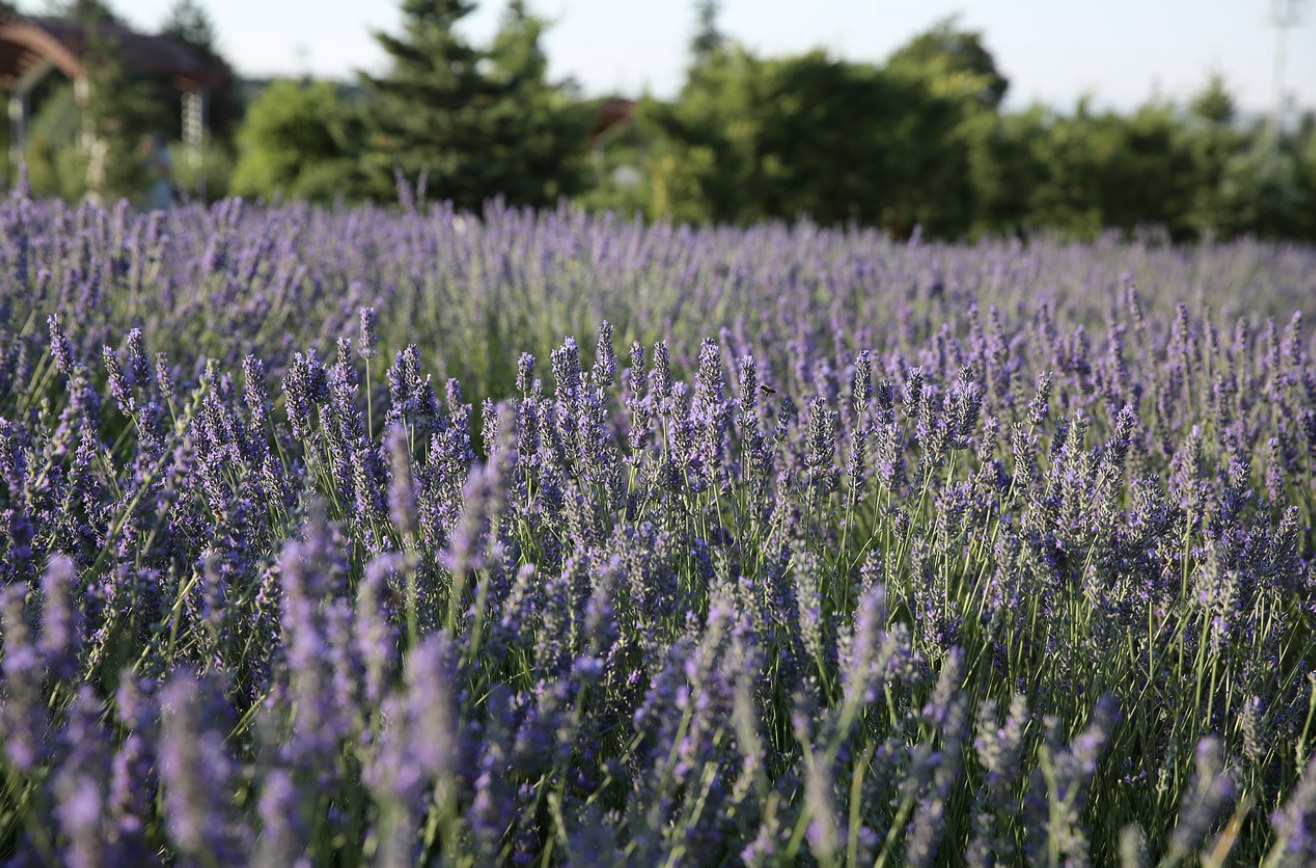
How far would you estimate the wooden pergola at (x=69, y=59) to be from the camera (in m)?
21.1

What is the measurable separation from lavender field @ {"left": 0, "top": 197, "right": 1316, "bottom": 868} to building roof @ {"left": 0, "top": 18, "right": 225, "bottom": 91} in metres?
21.7

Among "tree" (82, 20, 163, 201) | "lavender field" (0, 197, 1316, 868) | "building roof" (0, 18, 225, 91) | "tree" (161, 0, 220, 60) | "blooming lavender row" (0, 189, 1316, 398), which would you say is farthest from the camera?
"tree" (161, 0, 220, 60)

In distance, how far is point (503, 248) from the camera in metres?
5.12

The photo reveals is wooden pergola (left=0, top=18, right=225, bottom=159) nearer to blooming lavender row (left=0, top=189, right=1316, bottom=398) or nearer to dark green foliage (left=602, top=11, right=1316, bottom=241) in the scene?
dark green foliage (left=602, top=11, right=1316, bottom=241)

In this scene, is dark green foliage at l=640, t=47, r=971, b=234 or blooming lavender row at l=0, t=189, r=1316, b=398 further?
dark green foliage at l=640, t=47, r=971, b=234

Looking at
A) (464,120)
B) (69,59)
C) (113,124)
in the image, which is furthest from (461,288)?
(69,59)

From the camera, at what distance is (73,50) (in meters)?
21.0

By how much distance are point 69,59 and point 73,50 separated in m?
0.49

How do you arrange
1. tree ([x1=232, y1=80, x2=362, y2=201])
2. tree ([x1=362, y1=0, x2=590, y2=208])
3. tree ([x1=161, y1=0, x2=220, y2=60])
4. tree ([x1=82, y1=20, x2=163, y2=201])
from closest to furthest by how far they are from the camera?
tree ([x1=362, y1=0, x2=590, y2=208])
tree ([x1=232, y1=80, x2=362, y2=201])
tree ([x1=82, y1=20, x2=163, y2=201])
tree ([x1=161, y1=0, x2=220, y2=60])

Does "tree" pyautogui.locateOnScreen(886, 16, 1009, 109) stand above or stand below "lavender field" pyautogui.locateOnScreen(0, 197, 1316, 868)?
above

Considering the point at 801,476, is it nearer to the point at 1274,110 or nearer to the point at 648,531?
the point at 648,531

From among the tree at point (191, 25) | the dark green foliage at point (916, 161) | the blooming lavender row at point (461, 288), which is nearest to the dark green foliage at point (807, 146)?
the dark green foliage at point (916, 161)

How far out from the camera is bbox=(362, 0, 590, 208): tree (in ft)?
37.9

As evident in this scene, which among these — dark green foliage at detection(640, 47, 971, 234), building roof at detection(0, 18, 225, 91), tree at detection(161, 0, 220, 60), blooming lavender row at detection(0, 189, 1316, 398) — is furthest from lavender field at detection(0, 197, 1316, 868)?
tree at detection(161, 0, 220, 60)
